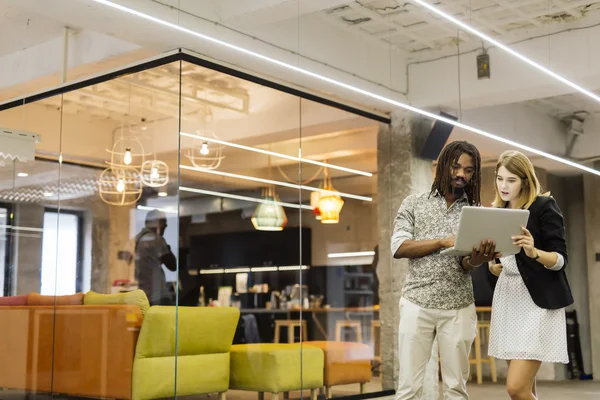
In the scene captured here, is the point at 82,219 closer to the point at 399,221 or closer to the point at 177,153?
the point at 177,153

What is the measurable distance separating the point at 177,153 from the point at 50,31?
1.86 metres

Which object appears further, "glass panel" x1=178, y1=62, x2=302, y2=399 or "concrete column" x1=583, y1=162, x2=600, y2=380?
"concrete column" x1=583, y1=162, x2=600, y2=380

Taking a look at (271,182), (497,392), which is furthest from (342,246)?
(497,392)

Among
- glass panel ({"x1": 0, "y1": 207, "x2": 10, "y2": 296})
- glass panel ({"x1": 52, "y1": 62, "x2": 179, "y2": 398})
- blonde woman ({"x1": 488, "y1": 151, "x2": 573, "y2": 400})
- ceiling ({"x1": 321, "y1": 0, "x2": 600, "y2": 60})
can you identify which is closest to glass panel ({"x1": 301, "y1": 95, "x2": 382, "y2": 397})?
ceiling ({"x1": 321, "y1": 0, "x2": 600, "y2": 60})

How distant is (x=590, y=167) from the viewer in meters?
9.05

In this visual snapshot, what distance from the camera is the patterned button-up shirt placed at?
136 inches

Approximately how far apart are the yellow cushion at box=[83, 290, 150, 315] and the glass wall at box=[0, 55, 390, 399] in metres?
0.01

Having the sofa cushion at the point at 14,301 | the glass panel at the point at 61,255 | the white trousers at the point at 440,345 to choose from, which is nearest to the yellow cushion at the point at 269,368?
the glass panel at the point at 61,255

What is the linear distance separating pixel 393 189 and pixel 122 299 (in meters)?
3.07

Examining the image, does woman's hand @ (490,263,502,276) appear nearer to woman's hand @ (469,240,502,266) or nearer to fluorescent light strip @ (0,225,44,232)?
woman's hand @ (469,240,502,266)

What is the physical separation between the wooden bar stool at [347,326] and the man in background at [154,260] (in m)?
1.78

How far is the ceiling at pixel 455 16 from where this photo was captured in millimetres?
6363

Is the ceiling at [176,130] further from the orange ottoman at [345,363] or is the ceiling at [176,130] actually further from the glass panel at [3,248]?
the orange ottoman at [345,363]

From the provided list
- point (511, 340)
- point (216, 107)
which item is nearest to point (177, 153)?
point (216, 107)
